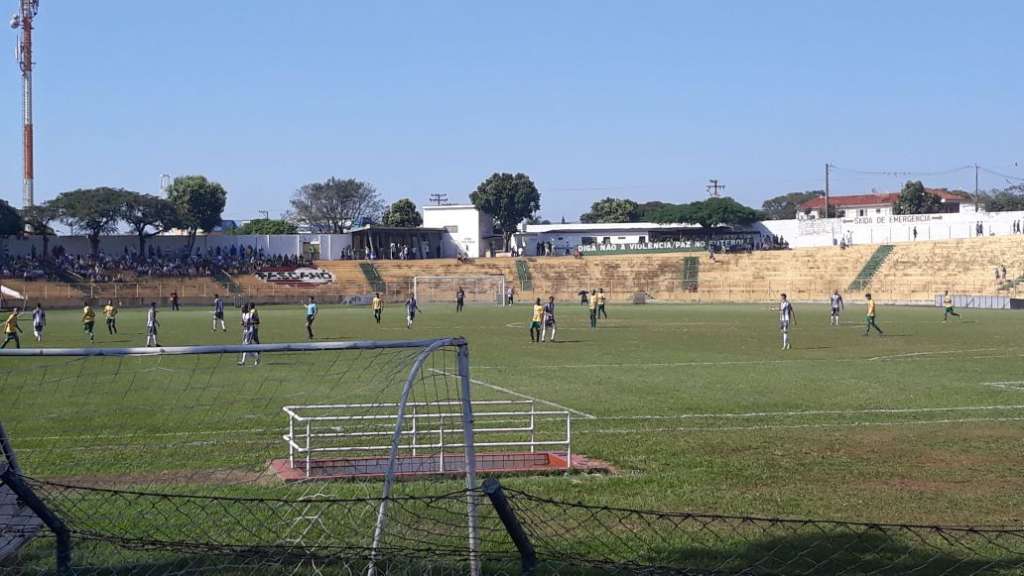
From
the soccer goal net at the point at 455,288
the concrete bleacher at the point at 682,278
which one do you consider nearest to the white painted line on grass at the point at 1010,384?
the concrete bleacher at the point at 682,278

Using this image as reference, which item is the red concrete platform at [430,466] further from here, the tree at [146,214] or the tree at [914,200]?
the tree at [914,200]

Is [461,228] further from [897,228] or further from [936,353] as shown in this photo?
[936,353]

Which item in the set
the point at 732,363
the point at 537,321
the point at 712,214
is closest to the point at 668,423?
the point at 732,363

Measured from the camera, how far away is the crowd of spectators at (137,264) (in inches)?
3401

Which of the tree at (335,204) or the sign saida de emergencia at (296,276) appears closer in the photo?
the sign saida de emergencia at (296,276)

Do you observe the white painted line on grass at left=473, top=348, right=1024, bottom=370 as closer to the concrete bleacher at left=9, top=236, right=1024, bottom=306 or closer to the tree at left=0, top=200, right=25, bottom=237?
the concrete bleacher at left=9, top=236, right=1024, bottom=306

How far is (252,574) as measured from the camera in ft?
29.2

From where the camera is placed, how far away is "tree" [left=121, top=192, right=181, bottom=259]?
9812 cm

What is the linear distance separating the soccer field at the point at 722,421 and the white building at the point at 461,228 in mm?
82025

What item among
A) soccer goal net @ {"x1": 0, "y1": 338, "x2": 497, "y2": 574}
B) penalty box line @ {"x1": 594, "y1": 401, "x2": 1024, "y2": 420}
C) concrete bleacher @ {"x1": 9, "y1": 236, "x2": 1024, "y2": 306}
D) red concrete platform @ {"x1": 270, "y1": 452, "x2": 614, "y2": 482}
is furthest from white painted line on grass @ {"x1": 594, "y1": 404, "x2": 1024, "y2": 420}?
concrete bleacher @ {"x1": 9, "y1": 236, "x2": 1024, "y2": 306}

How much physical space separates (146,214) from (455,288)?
3035 centimetres

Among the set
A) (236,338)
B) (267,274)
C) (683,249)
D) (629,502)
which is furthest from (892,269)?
(629,502)

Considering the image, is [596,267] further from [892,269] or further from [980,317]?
[980,317]

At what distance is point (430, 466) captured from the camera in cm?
1362
